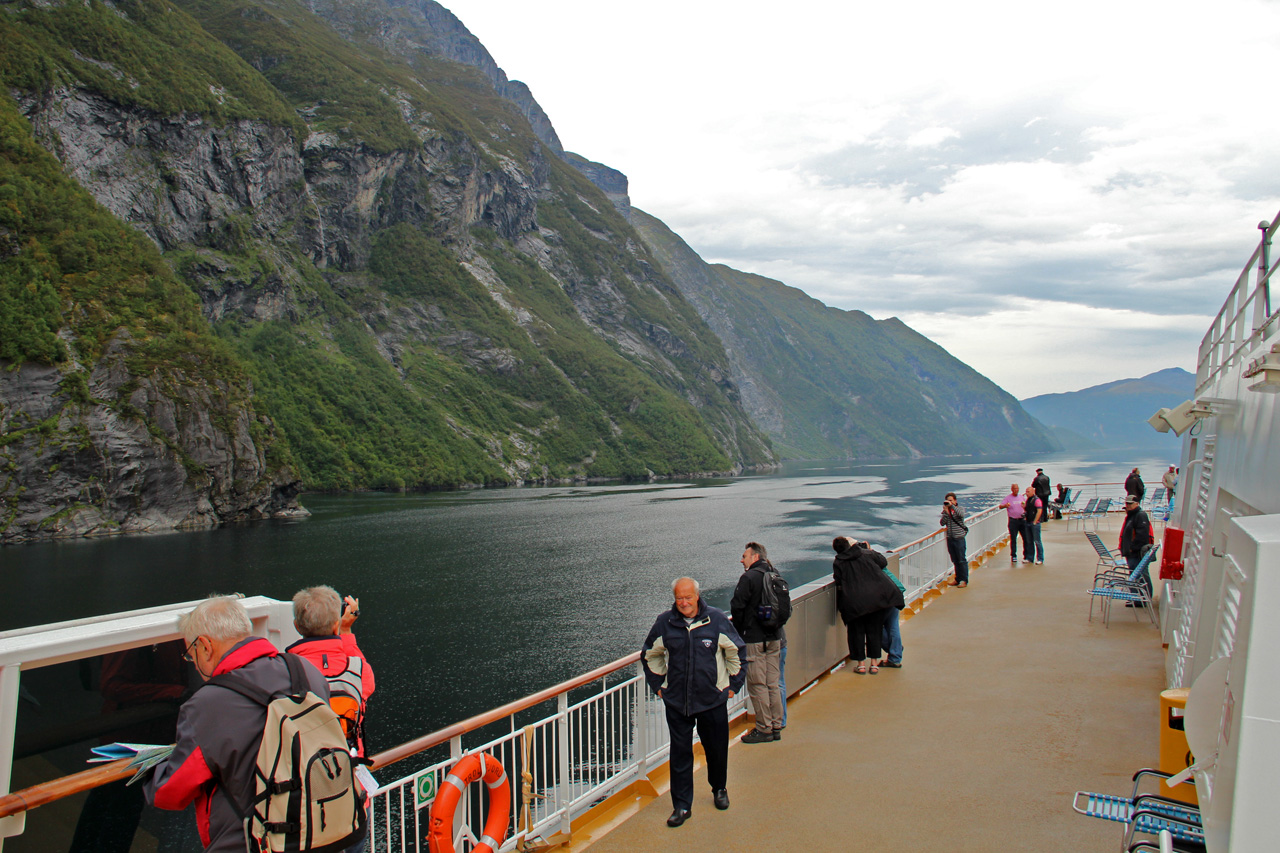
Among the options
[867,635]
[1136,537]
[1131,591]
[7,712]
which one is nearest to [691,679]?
[7,712]

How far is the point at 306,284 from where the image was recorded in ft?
369

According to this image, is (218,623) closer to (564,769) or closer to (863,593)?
(564,769)

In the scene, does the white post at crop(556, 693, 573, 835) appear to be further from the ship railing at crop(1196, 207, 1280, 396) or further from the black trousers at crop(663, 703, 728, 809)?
the ship railing at crop(1196, 207, 1280, 396)

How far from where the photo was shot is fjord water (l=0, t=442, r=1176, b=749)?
61.6ft

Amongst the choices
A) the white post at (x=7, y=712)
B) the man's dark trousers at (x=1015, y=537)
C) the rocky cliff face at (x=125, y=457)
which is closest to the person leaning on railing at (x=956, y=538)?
the man's dark trousers at (x=1015, y=537)

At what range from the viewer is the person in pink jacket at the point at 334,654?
3.54 metres

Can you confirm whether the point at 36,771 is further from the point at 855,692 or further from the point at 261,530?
the point at 261,530

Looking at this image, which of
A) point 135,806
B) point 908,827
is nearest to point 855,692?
point 908,827

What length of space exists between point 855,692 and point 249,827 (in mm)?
6500

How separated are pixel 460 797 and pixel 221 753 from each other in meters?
1.56

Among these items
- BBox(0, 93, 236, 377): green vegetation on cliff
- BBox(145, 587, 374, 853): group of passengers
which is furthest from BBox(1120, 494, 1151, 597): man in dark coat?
BBox(0, 93, 236, 377): green vegetation on cliff

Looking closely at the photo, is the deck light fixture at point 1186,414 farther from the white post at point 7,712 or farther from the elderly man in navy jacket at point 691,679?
the white post at point 7,712

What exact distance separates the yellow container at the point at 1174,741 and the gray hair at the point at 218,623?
4.82 metres

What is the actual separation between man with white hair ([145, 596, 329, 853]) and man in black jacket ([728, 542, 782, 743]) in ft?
13.9
